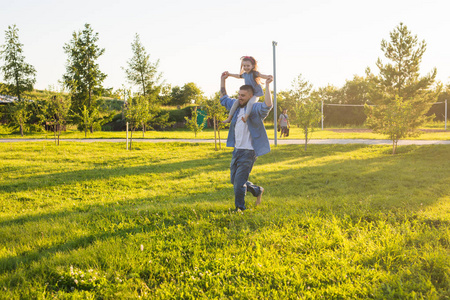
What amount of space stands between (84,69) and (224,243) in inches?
→ 1250

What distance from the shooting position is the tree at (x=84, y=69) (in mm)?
30656

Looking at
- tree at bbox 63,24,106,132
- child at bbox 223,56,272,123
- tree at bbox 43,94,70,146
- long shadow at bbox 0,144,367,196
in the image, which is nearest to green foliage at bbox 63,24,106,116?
tree at bbox 63,24,106,132

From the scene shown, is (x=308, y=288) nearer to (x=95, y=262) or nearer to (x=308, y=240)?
(x=308, y=240)

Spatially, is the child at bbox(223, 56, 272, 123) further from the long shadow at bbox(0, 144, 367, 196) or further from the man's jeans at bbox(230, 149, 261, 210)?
the long shadow at bbox(0, 144, 367, 196)

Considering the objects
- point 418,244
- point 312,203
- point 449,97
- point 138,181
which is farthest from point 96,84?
point 449,97

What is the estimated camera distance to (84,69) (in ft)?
102

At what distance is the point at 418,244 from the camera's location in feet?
11.5

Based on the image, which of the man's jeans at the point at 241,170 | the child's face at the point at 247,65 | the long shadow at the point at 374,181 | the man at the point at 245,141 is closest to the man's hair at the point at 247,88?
the man at the point at 245,141

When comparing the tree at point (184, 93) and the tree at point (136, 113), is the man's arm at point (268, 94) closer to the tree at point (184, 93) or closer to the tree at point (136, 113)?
the tree at point (136, 113)

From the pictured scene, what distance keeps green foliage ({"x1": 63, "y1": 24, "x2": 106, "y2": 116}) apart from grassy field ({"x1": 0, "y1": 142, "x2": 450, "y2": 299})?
25579 mm

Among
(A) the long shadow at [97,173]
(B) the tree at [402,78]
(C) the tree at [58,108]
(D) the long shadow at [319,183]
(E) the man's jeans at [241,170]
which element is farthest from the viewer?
(B) the tree at [402,78]

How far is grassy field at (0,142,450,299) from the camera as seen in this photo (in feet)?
9.14

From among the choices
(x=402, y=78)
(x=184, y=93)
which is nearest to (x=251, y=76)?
(x=402, y=78)

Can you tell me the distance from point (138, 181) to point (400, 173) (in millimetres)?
7394
